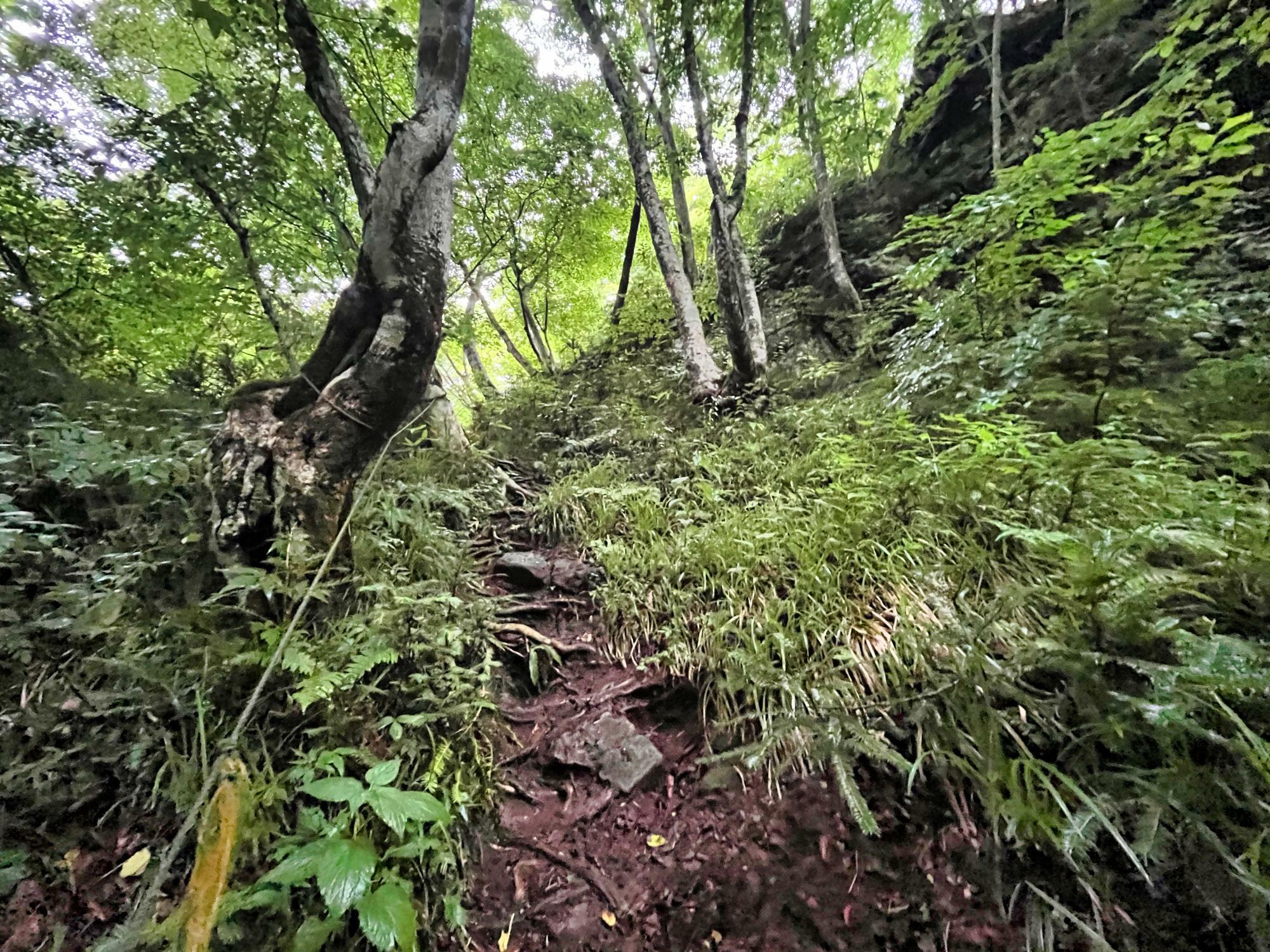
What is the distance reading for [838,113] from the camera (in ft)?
19.8

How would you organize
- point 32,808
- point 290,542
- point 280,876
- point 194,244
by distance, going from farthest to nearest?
point 194,244 < point 290,542 < point 32,808 < point 280,876

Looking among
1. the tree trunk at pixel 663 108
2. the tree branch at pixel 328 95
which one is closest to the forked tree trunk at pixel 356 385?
the tree branch at pixel 328 95

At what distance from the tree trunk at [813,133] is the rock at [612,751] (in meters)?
6.06

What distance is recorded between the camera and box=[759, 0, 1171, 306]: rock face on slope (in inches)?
208

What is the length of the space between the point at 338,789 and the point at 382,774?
0.48 ft

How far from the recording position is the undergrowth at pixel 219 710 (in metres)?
1.56

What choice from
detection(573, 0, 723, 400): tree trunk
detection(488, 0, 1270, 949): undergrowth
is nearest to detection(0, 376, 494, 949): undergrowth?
detection(488, 0, 1270, 949): undergrowth

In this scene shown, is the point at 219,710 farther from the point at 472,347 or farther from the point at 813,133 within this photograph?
the point at 472,347

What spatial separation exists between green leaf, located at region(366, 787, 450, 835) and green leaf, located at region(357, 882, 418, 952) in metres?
0.17

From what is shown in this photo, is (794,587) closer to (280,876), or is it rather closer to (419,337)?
(280,876)

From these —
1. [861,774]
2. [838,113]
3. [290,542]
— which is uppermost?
[838,113]

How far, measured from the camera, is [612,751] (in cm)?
256

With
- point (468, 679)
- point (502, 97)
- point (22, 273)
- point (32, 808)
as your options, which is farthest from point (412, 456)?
point (502, 97)

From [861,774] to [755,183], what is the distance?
1128 cm
